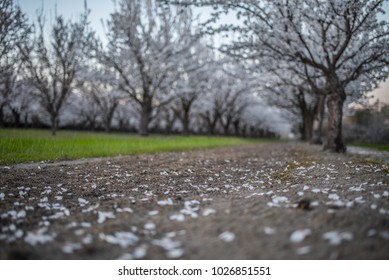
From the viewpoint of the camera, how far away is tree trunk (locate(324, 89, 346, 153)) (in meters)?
13.9

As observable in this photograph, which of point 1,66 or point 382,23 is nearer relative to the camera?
point 382,23

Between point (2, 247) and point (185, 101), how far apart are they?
31.4 m

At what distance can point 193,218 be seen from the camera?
4.40m

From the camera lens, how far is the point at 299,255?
3062 millimetres

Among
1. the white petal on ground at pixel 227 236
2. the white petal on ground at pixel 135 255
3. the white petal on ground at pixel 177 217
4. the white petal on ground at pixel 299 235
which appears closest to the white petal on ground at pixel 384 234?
the white petal on ground at pixel 299 235

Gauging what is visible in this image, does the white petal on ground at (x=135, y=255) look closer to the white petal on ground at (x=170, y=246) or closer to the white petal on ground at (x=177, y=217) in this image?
the white petal on ground at (x=170, y=246)

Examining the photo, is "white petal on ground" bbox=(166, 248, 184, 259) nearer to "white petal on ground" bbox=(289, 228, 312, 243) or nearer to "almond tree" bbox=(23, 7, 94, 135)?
"white petal on ground" bbox=(289, 228, 312, 243)

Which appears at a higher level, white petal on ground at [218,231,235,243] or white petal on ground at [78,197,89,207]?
white petal on ground at [218,231,235,243]

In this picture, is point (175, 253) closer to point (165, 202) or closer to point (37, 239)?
point (37, 239)

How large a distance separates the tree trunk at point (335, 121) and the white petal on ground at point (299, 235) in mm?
12096

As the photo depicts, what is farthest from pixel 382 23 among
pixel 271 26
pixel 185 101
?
pixel 185 101

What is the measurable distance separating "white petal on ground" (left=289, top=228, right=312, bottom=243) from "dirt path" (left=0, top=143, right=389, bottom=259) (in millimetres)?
12

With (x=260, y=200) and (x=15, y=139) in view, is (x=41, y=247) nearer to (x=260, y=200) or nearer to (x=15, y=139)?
(x=260, y=200)

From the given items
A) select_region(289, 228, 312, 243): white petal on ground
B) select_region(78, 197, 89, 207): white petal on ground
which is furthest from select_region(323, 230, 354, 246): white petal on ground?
select_region(78, 197, 89, 207): white petal on ground
